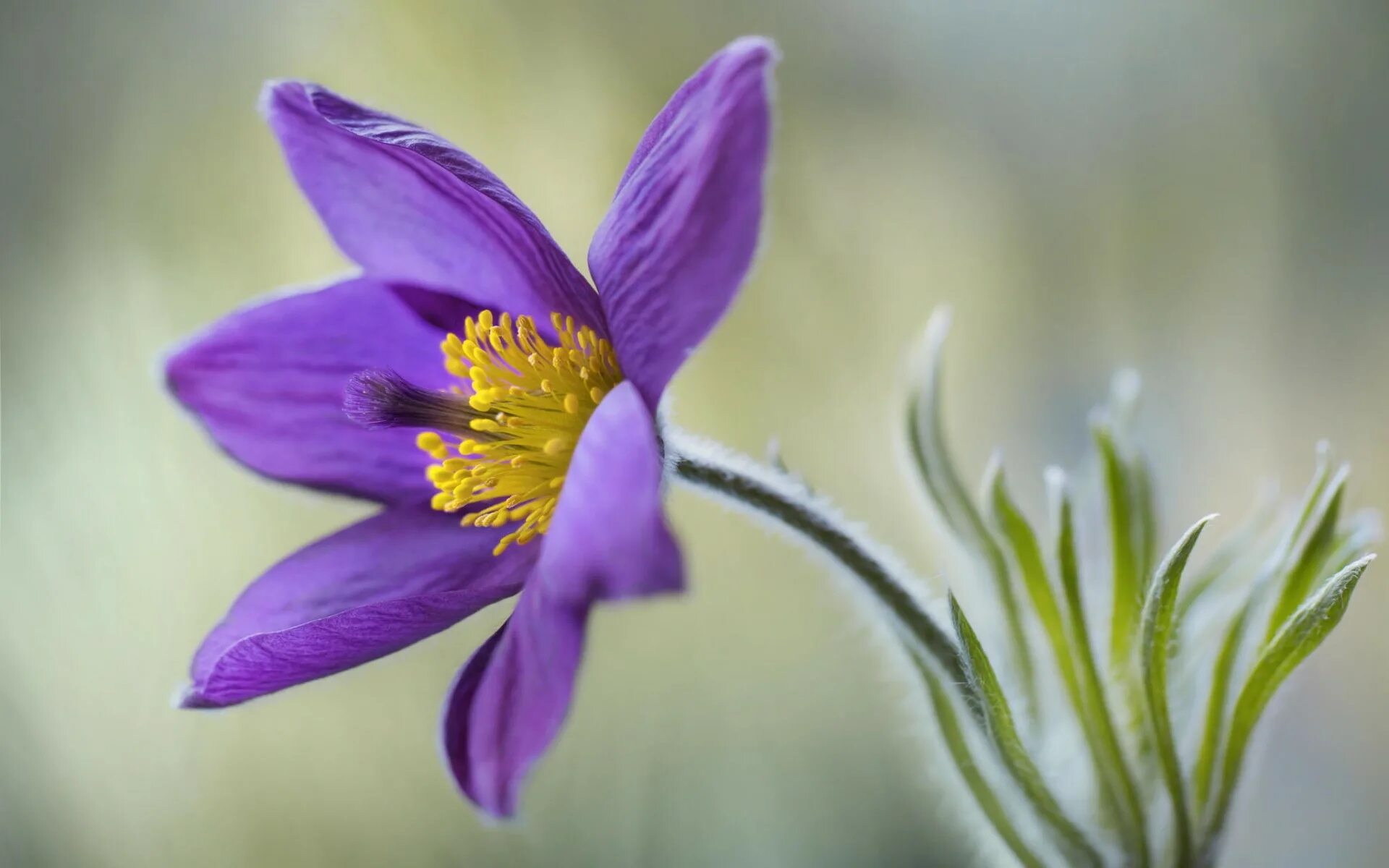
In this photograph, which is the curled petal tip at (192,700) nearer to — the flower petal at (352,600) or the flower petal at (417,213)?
the flower petal at (352,600)

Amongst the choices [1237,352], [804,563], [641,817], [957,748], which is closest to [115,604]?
[641,817]

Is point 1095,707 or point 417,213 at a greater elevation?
point 417,213

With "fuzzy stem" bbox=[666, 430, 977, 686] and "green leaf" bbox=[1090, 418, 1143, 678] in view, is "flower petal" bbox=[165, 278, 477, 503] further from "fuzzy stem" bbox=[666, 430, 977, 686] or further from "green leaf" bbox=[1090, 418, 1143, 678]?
"green leaf" bbox=[1090, 418, 1143, 678]

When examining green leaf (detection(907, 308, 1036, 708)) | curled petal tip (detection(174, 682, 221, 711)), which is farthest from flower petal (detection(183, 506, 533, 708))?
green leaf (detection(907, 308, 1036, 708))

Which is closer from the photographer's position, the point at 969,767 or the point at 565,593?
the point at 565,593

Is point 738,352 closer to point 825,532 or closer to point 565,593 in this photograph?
point 825,532

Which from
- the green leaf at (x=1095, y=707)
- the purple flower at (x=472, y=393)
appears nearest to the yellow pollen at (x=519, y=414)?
the purple flower at (x=472, y=393)

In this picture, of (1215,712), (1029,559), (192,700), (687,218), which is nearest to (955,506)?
(1029,559)

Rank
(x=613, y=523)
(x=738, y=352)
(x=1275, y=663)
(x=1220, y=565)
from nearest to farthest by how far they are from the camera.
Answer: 1. (x=613, y=523)
2. (x=1275, y=663)
3. (x=1220, y=565)
4. (x=738, y=352)
